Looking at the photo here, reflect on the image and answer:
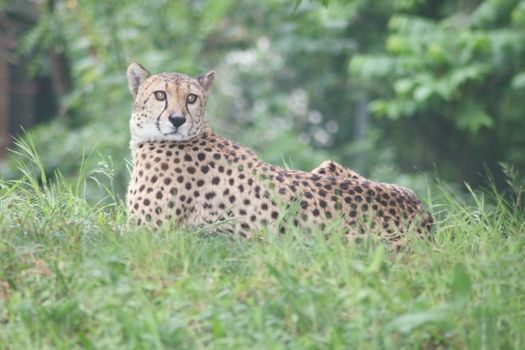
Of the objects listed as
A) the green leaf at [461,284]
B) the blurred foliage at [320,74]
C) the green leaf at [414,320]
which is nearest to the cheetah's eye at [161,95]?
the green leaf at [461,284]

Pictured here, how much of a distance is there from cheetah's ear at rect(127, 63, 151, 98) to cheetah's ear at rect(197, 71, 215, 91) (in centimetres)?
29

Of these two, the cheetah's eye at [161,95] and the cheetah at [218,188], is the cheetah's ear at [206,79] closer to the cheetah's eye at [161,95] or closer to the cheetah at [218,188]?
the cheetah at [218,188]

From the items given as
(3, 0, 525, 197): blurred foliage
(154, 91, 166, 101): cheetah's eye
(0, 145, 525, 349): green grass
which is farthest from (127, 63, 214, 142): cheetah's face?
(3, 0, 525, 197): blurred foliage

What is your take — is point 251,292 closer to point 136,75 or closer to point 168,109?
point 168,109

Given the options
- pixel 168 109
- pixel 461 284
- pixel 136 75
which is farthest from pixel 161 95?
pixel 461 284

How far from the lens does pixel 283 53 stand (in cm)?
1478

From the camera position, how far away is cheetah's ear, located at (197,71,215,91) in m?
5.63

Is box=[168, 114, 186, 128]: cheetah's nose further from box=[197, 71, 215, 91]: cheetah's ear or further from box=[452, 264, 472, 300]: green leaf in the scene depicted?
box=[452, 264, 472, 300]: green leaf

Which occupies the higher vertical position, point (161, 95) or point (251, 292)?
point (161, 95)

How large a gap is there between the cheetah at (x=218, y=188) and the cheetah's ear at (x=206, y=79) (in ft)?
0.42

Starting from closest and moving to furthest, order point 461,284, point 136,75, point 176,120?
point 461,284 < point 176,120 < point 136,75

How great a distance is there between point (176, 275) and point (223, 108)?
11120 millimetres

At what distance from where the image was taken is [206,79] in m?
5.66

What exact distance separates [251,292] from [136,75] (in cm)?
194
